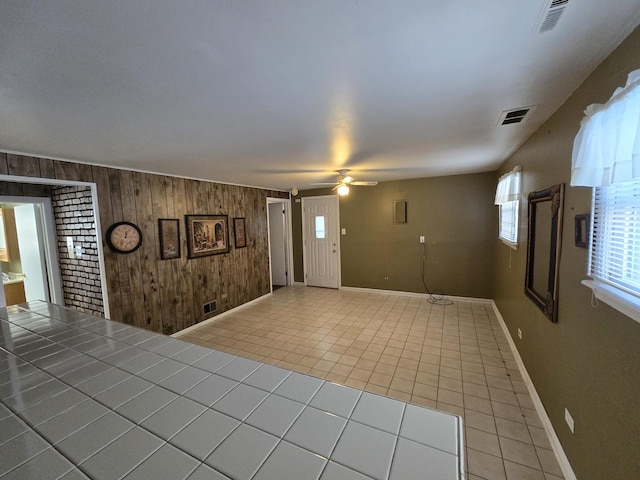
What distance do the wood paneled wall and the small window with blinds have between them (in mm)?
4268

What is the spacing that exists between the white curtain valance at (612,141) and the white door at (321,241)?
4698 millimetres

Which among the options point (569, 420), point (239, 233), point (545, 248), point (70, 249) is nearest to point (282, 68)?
point (545, 248)

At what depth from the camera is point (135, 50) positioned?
109cm

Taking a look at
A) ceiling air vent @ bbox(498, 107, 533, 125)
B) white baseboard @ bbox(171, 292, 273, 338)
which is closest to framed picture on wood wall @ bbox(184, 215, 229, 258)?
white baseboard @ bbox(171, 292, 273, 338)

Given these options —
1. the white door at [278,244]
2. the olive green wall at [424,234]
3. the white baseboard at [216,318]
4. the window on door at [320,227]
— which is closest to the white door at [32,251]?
the white baseboard at [216,318]

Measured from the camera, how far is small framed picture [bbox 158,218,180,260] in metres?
3.61

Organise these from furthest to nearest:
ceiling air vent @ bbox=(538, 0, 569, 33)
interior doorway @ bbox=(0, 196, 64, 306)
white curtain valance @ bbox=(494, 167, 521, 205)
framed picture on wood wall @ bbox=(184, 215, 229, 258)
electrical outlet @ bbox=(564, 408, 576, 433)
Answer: framed picture on wood wall @ bbox=(184, 215, 229, 258) → interior doorway @ bbox=(0, 196, 64, 306) → white curtain valance @ bbox=(494, 167, 521, 205) → electrical outlet @ bbox=(564, 408, 576, 433) → ceiling air vent @ bbox=(538, 0, 569, 33)

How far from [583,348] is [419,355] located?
67.6 inches

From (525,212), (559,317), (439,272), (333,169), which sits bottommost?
(439,272)

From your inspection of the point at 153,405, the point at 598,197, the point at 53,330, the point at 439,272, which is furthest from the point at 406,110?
the point at 439,272

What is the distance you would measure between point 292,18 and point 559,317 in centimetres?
236

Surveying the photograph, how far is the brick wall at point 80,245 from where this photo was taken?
120 inches

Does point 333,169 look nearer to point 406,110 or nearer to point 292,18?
point 406,110

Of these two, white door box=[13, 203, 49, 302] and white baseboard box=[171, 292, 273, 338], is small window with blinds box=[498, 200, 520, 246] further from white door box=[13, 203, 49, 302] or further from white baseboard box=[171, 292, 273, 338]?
white door box=[13, 203, 49, 302]
